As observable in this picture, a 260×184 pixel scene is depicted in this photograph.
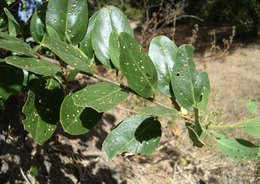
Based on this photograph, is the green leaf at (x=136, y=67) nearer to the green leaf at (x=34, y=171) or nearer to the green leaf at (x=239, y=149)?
the green leaf at (x=239, y=149)

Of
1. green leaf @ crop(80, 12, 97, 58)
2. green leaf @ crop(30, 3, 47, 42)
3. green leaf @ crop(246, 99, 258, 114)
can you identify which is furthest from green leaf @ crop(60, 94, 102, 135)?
green leaf @ crop(246, 99, 258, 114)

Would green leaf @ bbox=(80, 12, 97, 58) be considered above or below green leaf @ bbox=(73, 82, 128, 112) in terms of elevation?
above

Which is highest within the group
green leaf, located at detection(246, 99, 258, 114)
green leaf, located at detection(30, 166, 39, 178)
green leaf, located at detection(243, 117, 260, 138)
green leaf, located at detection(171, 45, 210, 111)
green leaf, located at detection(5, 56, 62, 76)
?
green leaf, located at detection(5, 56, 62, 76)

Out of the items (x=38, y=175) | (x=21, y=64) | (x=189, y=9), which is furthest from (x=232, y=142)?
(x=189, y=9)

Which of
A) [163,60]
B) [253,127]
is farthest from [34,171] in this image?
[253,127]

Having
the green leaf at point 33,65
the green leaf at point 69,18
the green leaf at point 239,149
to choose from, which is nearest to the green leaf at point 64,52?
the green leaf at point 33,65

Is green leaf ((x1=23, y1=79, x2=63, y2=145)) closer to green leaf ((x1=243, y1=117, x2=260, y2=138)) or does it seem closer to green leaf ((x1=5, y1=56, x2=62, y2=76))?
green leaf ((x1=5, y1=56, x2=62, y2=76))
